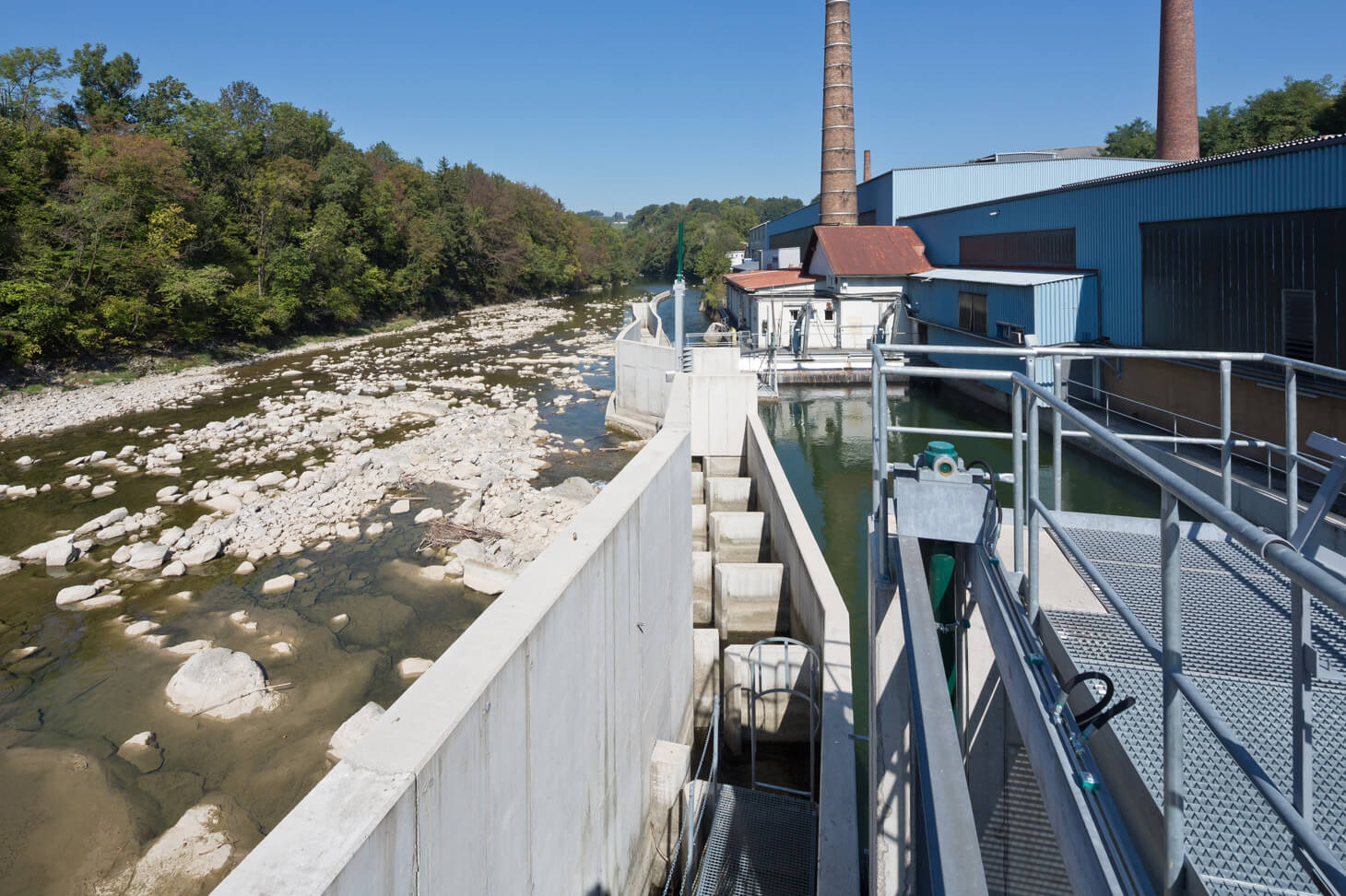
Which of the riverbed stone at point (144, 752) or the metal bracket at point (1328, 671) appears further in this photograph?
the riverbed stone at point (144, 752)

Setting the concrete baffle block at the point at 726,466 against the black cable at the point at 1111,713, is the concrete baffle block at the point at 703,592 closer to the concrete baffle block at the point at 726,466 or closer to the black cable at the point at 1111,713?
the concrete baffle block at the point at 726,466

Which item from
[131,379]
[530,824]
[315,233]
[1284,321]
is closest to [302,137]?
[315,233]

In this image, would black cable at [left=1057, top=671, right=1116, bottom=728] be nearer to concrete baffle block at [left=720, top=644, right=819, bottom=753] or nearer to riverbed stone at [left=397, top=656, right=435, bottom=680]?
concrete baffle block at [left=720, top=644, right=819, bottom=753]

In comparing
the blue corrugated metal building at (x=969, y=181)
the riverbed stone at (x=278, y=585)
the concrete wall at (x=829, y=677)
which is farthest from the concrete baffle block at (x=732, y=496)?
the blue corrugated metal building at (x=969, y=181)

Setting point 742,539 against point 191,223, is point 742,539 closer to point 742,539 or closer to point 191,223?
point 742,539

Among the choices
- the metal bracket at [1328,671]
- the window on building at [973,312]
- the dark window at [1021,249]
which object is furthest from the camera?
the window on building at [973,312]

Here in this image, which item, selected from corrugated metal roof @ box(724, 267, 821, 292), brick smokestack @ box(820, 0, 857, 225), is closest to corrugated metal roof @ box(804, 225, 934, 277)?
corrugated metal roof @ box(724, 267, 821, 292)

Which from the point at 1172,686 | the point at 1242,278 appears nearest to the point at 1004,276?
the point at 1242,278

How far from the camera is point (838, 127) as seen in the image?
138 ft

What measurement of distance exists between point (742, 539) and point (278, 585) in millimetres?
6994

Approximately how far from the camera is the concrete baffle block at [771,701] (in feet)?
30.6

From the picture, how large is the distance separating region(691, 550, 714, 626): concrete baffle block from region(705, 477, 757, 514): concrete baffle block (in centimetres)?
401

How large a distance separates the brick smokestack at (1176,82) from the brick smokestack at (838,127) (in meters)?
14.0

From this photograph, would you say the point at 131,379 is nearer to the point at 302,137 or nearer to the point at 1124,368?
the point at 302,137
